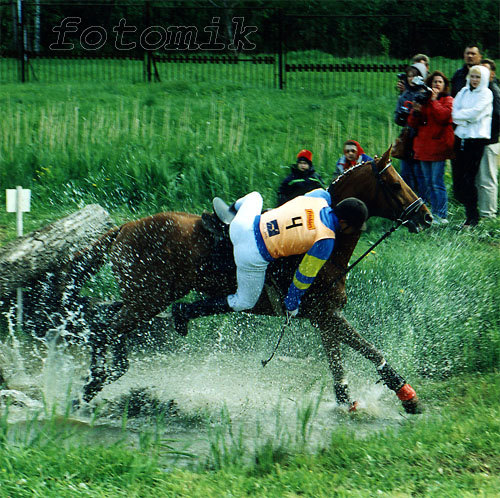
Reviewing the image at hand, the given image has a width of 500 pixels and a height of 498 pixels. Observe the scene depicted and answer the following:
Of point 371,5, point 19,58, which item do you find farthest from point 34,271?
point 371,5

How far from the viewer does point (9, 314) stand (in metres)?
8.01

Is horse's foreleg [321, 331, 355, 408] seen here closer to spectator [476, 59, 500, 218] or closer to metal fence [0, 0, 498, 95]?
spectator [476, 59, 500, 218]

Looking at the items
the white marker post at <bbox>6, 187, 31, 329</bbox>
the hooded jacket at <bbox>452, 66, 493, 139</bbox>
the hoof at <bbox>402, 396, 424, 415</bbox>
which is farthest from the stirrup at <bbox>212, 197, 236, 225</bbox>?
the hooded jacket at <bbox>452, 66, 493, 139</bbox>

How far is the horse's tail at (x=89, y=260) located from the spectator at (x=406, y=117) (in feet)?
15.2

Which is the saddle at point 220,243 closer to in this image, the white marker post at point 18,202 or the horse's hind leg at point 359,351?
the horse's hind leg at point 359,351

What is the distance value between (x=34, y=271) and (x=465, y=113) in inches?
217

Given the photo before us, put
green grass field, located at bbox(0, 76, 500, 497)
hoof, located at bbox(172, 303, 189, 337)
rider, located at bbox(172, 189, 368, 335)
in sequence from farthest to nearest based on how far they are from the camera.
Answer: hoof, located at bbox(172, 303, 189, 337) → rider, located at bbox(172, 189, 368, 335) → green grass field, located at bbox(0, 76, 500, 497)

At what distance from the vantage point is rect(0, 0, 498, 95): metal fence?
1894 cm

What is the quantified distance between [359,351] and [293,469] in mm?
1670

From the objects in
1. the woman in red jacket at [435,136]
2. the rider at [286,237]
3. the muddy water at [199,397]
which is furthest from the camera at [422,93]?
the rider at [286,237]

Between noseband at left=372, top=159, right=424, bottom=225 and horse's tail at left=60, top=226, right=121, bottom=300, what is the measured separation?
7.53 feet

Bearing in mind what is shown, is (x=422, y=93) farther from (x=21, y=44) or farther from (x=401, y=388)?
(x=21, y=44)

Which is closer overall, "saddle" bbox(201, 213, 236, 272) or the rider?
the rider

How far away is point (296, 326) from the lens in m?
8.46
